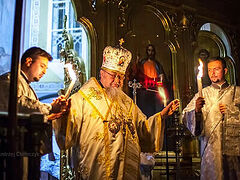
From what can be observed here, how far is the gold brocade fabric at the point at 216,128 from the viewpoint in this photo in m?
4.69

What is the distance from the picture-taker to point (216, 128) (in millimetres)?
4852

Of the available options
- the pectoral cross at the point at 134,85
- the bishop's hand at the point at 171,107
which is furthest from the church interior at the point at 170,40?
the bishop's hand at the point at 171,107

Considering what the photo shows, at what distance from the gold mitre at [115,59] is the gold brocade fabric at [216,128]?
1317 millimetres

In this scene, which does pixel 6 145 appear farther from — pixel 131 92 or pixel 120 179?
pixel 131 92

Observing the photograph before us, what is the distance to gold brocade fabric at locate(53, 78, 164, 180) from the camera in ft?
12.3

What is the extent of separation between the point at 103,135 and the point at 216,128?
1936 mm

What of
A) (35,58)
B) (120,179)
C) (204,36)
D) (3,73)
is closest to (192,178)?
(120,179)

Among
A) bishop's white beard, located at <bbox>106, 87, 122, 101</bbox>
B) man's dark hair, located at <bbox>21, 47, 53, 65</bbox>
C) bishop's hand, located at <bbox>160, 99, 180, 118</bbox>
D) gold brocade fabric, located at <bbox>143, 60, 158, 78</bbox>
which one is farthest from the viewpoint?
gold brocade fabric, located at <bbox>143, 60, 158, 78</bbox>

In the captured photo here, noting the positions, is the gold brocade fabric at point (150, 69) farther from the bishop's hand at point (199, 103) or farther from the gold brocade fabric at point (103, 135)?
the gold brocade fabric at point (103, 135)

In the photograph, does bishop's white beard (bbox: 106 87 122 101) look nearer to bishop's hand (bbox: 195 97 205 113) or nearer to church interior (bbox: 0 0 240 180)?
church interior (bbox: 0 0 240 180)

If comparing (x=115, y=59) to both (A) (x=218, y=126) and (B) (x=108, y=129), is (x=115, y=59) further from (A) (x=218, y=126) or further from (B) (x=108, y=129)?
(A) (x=218, y=126)

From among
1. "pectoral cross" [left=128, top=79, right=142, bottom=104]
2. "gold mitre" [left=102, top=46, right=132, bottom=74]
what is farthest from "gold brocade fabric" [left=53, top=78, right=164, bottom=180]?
"pectoral cross" [left=128, top=79, right=142, bottom=104]

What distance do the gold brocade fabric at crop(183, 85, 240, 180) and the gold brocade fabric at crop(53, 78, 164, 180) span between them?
3.25 feet

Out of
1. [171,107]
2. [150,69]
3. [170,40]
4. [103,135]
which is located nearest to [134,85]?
[150,69]
